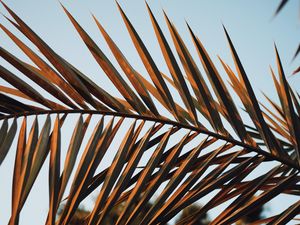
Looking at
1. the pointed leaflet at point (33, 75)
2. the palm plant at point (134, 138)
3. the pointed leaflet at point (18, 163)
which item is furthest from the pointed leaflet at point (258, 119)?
the pointed leaflet at point (18, 163)

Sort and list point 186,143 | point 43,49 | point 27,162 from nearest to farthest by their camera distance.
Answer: point 27,162 < point 43,49 < point 186,143

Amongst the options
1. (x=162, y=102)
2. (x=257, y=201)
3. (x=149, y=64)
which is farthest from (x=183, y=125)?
(x=257, y=201)

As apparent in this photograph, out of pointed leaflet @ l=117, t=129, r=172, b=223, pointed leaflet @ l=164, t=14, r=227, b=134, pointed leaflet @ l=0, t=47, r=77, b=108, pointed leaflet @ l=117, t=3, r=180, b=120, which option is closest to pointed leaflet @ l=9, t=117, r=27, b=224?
pointed leaflet @ l=0, t=47, r=77, b=108

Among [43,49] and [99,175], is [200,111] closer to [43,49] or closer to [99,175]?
[99,175]

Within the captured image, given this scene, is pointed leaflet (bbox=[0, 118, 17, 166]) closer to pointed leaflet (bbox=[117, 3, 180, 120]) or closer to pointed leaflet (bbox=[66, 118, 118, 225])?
pointed leaflet (bbox=[66, 118, 118, 225])

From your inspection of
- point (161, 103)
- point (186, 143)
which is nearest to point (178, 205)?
point (186, 143)

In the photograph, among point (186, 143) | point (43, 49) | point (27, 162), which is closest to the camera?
point (27, 162)

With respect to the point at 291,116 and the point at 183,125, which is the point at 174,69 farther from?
the point at 291,116
